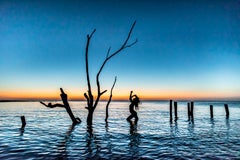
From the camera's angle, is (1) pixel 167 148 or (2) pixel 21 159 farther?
(1) pixel 167 148

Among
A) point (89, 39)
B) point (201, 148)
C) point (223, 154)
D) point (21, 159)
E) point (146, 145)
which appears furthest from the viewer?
point (89, 39)

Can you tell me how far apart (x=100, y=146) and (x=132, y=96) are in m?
13.5

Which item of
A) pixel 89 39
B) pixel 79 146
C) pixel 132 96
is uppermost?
pixel 89 39

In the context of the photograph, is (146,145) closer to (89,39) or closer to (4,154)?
(4,154)

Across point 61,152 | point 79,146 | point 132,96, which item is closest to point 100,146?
point 79,146

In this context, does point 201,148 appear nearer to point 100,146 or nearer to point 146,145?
point 146,145

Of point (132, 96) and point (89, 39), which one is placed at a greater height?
point (89, 39)

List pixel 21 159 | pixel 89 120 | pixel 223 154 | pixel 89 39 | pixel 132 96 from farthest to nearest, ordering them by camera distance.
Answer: pixel 132 96 < pixel 89 120 < pixel 89 39 < pixel 223 154 < pixel 21 159

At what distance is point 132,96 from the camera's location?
25.9 meters

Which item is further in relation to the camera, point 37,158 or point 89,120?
point 89,120

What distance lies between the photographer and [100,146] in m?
12.7

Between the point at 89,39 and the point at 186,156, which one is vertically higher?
the point at 89,39

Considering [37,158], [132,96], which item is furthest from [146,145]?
[132,96]

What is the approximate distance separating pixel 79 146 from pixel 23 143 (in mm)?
3265
